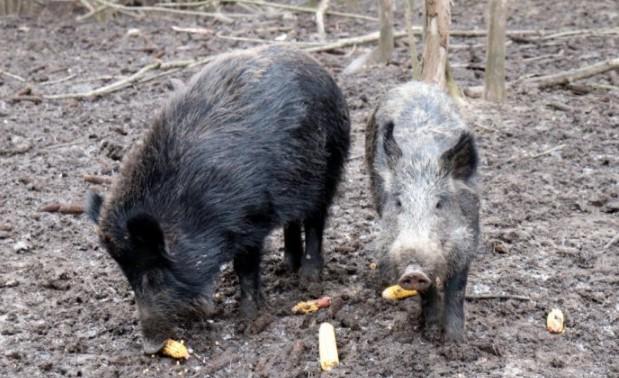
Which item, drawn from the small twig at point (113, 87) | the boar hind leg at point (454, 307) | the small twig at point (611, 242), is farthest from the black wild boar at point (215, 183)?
the small twig at point (113, 87)

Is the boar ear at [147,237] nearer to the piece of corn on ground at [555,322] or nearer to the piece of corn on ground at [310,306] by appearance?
the piece of corn on ground at [310,306]

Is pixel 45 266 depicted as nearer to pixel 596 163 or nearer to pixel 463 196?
pixel 463 196

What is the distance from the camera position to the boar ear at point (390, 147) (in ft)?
16.5

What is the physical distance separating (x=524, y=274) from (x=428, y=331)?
101 cm

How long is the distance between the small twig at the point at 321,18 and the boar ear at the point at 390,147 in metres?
7.29

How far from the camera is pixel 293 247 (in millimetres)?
6035

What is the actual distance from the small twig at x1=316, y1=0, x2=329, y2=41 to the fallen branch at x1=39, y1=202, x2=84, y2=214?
5933 millimetres

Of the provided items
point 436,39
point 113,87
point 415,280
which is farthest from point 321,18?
point 415,280

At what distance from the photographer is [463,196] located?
4.96 m

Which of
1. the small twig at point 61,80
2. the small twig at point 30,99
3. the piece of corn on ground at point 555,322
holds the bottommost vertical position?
the piece of corn on ground at point 555,322

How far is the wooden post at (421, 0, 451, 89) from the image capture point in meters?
7.88

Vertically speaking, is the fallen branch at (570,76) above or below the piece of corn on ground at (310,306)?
above

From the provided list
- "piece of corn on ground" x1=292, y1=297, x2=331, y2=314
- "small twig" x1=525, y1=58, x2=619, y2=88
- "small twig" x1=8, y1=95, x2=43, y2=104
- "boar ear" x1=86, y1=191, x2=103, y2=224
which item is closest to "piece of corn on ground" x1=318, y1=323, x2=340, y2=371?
"piece of corn on ground" x1=292, y1=297, x2=331, y2=314

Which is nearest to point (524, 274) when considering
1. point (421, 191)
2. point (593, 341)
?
point (593, 341)
